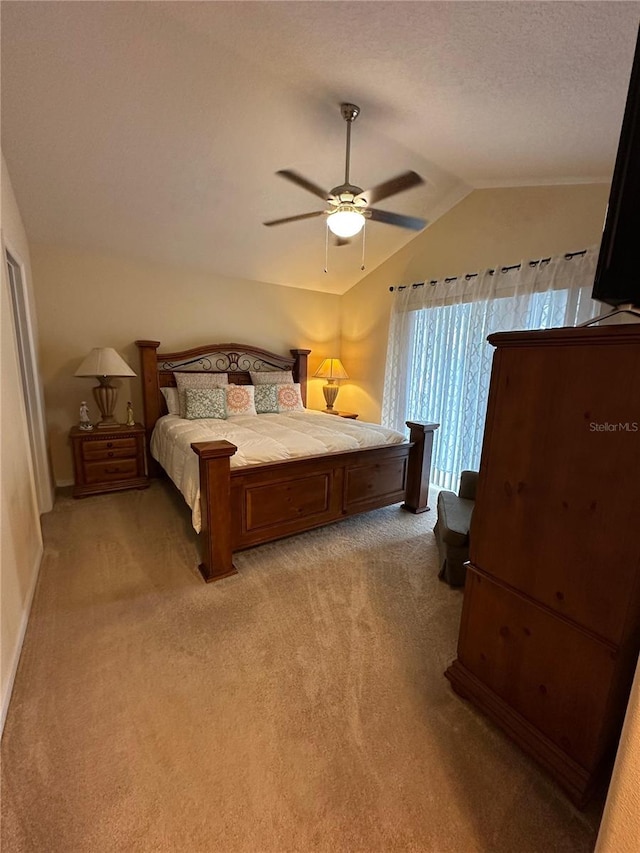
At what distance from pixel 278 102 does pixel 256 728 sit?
3.21 meters

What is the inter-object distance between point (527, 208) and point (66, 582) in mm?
4306

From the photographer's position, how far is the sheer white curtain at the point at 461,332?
2832 millimetres

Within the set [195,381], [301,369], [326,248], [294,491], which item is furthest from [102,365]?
[326,248]

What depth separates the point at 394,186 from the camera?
2680 millimetres

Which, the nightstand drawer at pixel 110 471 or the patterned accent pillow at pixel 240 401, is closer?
the nightstand drawer at pixel 110 471

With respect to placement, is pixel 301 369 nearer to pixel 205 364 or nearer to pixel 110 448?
pixel 205 364

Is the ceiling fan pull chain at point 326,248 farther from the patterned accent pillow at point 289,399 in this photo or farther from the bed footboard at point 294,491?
the bed footboard at point 294,491

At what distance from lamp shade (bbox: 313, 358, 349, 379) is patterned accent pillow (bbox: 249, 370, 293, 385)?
1.50ft

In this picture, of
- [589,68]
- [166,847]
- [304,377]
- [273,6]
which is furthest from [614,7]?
[304,377]

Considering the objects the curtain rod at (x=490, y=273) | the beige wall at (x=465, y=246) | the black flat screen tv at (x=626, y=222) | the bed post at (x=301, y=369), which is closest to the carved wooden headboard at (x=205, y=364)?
the bed post at (x=301, y=369)

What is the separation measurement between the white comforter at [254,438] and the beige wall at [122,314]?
886 millimetres

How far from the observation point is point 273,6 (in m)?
1.56

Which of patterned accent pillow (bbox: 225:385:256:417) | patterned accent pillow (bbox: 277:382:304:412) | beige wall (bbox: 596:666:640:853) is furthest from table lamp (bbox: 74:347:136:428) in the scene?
beige wall (bbox: 596:666:640:853)

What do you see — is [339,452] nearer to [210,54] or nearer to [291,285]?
[210,54]
